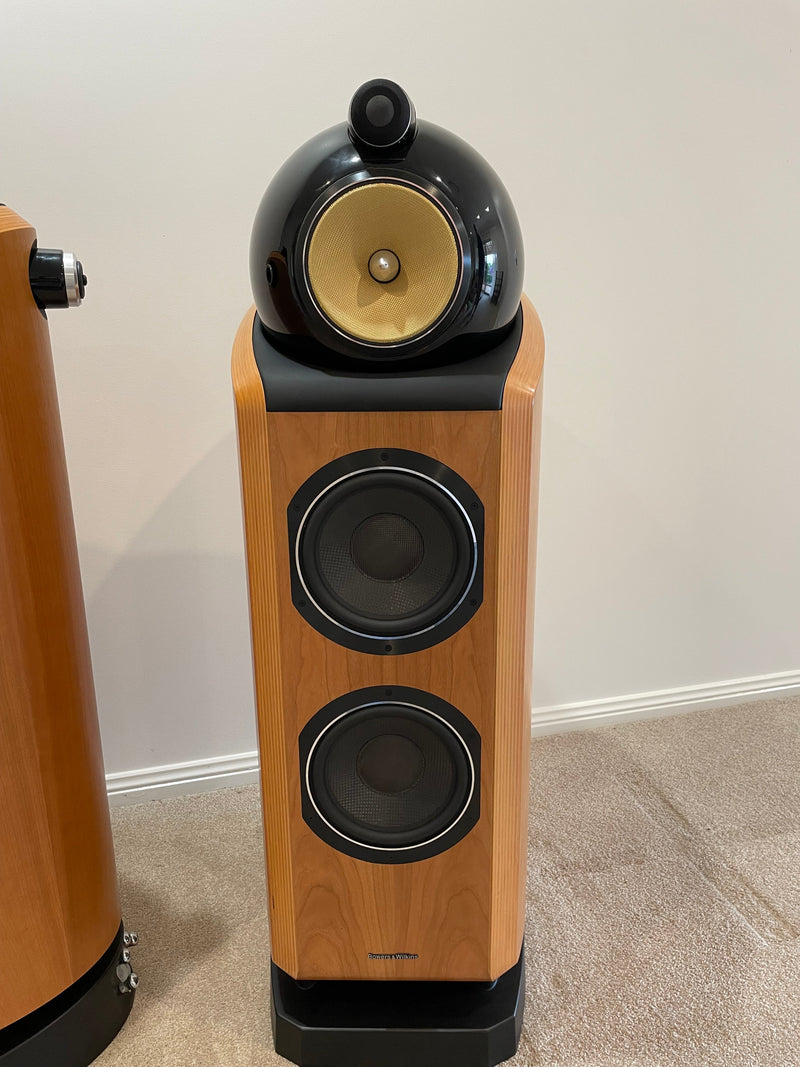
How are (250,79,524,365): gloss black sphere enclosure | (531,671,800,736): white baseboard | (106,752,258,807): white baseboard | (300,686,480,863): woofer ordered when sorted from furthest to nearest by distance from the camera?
(531,671,800,736): white baseboard → (106,752,258,807): white baseboard → (300,686,480,863): woofer → (250,79,524,365): gloss black sphere enclosure

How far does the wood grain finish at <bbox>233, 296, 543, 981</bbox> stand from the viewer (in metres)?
0.82

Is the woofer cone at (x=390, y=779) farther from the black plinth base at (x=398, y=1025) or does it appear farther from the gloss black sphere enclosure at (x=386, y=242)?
the gloss black sphere enclosure at (x=386, y=242)

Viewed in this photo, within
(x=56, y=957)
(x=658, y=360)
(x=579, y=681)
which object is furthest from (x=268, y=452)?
(x=579, y=681)

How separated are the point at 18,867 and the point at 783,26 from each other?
159cm

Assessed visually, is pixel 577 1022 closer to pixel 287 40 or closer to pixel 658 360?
pixel 658 360

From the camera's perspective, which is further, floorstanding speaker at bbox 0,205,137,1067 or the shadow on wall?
the shadow on wall

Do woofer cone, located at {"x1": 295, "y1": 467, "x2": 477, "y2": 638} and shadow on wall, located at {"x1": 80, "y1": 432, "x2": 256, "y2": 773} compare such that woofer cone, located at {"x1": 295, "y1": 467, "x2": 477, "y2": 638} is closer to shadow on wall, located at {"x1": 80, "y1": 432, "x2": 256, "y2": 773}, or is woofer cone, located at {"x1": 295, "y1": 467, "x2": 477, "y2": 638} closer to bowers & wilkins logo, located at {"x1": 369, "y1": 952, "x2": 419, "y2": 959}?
bowers & wilkins logo, located at {"x1": 369, "y1": 952, "x2": 419, "y2": 959}

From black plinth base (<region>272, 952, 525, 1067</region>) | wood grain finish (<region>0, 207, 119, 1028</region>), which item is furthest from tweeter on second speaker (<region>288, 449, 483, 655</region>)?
black plinth base (<region>272, 952, 525, 1067</region>)

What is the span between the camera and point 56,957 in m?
0.99

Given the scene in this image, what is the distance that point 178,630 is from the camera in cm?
149

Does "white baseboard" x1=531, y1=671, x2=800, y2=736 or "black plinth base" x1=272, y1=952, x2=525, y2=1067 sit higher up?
"black plinth base" x1=272, y1=952, x2=525, y2=1067

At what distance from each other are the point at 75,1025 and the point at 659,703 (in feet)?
3.82

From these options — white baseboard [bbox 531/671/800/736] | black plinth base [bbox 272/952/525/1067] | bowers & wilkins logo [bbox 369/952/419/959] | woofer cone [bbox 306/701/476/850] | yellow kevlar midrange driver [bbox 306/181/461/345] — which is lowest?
white baseboard [bbox 531/671/800/736]

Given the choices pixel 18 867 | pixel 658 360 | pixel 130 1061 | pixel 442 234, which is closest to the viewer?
pixel 442 234
